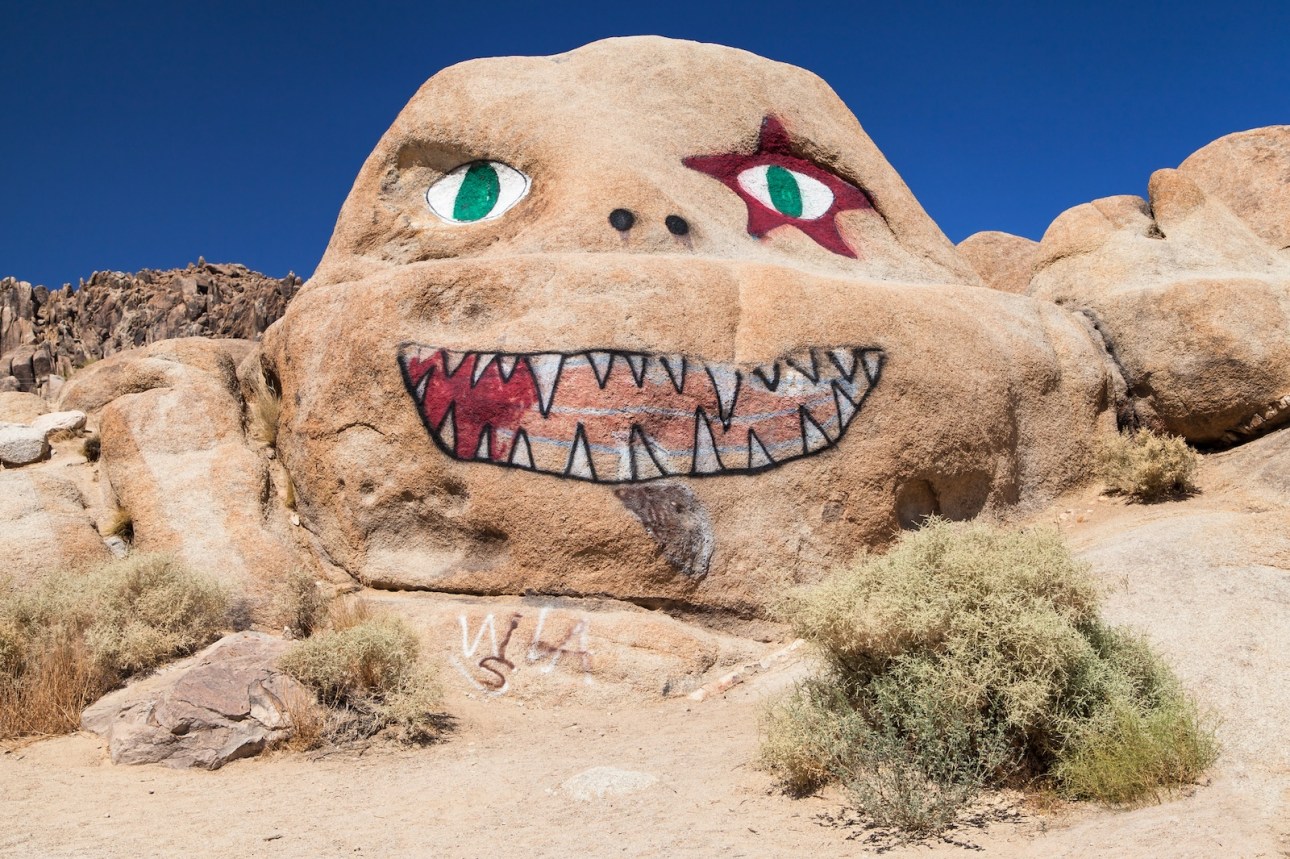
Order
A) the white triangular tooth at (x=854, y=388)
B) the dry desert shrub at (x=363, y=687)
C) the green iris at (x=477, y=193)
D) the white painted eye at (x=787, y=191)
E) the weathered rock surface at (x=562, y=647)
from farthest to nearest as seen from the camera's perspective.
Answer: the white painted eye at (x=787, y=191)
the green iris at (x=477, y=193)
the white triangular tooth at (x=854, y=388)
the weathered rock surface at (x=562, y=647)
the dry desert shrub at (x=363, y=687)

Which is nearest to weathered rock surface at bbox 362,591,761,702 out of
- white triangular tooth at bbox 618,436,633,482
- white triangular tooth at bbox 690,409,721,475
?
white triangular tooth at bbox 618,436,633,482

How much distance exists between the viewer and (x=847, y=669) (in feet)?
16.9

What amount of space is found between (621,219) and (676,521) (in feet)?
9.35

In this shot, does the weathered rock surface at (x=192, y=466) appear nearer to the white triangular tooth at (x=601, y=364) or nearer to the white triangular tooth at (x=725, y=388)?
the white triangular tooth at (x=601, y=364)

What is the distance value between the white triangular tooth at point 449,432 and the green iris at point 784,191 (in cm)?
419

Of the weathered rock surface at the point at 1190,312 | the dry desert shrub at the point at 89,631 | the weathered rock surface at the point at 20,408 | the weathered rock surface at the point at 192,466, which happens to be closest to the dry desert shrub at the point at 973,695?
the dry desert shrub at the point at 89,631

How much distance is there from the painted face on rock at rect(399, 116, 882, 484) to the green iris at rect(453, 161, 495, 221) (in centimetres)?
232

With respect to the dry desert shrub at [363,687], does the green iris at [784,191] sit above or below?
above

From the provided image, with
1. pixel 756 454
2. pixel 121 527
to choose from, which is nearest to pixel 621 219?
pixel 756 454

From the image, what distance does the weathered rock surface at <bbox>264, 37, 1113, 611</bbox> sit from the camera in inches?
292

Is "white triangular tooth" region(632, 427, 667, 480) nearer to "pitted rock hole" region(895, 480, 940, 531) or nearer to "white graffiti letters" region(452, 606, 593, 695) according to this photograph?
"white graffiti letters" region(452, 606, 593, 695)

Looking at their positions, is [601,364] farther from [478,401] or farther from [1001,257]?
[1001,257]

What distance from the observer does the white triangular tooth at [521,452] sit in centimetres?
740

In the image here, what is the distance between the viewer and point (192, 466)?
28.7 ft
